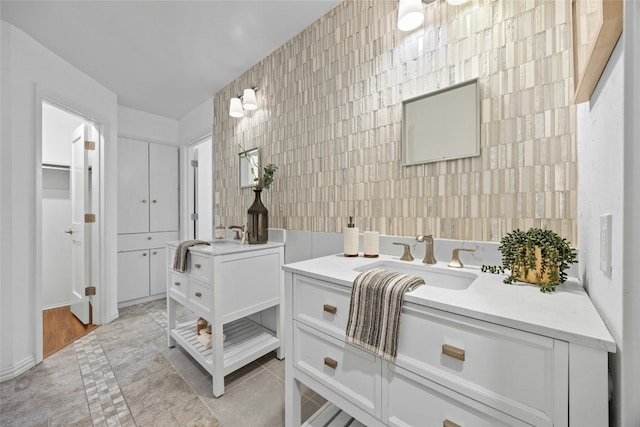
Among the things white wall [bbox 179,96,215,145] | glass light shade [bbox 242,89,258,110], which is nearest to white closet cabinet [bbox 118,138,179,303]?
white wall [bbox 179,96,215,145]

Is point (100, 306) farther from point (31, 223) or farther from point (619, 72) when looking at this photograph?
point (619, 72)

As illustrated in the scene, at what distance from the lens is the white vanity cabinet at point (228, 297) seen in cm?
165

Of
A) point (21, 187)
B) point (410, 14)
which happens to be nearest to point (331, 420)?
point (410, 14)

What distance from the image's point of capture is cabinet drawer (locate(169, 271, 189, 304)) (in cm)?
199

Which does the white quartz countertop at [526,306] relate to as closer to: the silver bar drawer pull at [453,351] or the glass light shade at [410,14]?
the silver bar drawer pull at [453,351]

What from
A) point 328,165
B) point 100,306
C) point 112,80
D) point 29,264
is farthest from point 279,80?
point 100,306

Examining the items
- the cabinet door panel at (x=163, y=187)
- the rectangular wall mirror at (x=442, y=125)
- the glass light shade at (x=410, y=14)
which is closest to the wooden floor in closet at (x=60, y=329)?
the cabinet door panel at (x=163, y=187)

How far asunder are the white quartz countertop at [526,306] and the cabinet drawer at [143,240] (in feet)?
10.8

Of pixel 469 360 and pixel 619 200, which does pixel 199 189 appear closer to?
pixel 469 360

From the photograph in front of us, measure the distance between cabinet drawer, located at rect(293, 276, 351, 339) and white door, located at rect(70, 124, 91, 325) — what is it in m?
2.86

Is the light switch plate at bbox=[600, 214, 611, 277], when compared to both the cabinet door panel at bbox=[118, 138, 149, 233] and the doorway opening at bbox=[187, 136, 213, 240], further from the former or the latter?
the cabinet door panel at bbox=[118, 138, 149, 233]

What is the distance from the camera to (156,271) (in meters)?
3.49

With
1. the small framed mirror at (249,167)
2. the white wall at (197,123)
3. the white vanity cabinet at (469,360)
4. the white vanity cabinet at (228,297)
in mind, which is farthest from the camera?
the white wall at (197,123)

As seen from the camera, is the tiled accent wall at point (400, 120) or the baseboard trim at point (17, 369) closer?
the tiled accent wall at point (400, 120)
